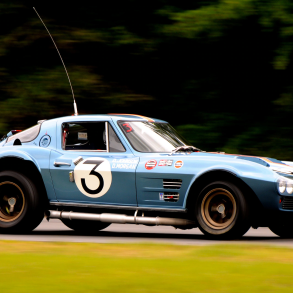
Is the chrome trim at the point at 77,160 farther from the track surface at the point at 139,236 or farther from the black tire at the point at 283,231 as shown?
the black tire at the point at 283,231

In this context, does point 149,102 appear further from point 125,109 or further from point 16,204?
point 16,204

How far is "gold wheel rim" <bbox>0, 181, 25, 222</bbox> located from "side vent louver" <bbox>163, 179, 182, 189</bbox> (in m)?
2.15

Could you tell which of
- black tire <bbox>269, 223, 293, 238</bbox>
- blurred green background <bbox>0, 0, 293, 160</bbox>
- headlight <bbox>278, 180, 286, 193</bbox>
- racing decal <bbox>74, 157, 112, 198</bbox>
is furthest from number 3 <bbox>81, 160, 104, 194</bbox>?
blurred green background <bbox>0, 0, 293, 160</bbox>

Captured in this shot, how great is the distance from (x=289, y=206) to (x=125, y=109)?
8.60 m

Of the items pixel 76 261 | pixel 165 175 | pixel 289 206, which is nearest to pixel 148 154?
pixel 165 175

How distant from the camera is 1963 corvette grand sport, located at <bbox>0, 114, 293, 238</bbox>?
7.84 m

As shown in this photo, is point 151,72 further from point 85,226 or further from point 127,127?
point 127,127

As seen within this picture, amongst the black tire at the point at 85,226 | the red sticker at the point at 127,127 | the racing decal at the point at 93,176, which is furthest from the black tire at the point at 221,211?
the black tire at the point at 85,226

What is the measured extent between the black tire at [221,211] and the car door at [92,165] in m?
0.96

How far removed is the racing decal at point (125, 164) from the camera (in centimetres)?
839

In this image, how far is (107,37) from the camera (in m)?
15.6

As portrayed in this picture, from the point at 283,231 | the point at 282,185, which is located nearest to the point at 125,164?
the point at 282,185

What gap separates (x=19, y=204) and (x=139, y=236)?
177 centimetres

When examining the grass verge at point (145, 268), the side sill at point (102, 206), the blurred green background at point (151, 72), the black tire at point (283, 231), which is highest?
the blurred green background at point (151, 72)
